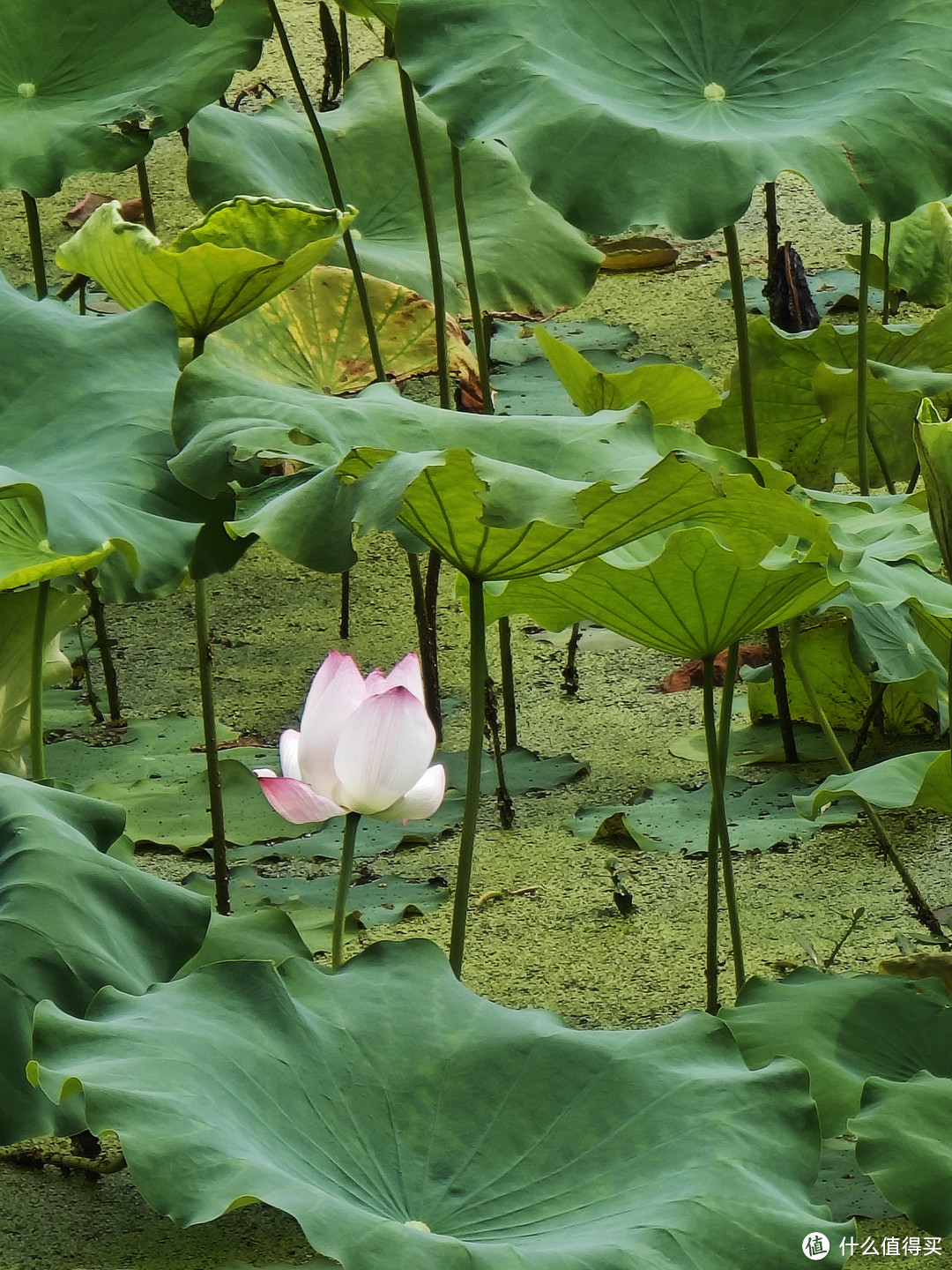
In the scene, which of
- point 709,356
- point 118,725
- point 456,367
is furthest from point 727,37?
point 709,356

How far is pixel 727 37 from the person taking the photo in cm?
144

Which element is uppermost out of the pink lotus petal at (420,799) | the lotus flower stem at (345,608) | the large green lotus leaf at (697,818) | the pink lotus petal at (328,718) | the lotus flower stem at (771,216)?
the lotus flower stem at (771,216)

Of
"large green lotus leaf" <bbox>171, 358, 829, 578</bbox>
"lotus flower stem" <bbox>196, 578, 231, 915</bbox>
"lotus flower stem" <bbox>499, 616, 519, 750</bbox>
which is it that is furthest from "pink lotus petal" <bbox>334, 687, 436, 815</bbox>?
"lotus flower stem" <bbox>499, 616, 519, 750</bbox>

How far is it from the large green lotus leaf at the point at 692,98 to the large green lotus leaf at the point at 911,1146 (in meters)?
0.64

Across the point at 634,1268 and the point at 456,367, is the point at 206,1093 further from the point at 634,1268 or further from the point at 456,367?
the point at 456,367

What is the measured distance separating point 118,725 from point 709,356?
48.9 inches

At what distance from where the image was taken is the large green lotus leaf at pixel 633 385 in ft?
4.53

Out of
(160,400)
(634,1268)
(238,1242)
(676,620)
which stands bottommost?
(238,1242)

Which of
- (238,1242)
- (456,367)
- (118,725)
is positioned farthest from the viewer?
(456,367)

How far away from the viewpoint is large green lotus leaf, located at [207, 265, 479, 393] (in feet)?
6.44

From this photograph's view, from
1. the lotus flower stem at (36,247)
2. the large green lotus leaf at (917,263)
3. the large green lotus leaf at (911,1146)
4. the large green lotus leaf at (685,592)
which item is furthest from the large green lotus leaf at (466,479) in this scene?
the large green lotus leaf at (917,263)

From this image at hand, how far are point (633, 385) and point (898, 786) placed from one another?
0.43m

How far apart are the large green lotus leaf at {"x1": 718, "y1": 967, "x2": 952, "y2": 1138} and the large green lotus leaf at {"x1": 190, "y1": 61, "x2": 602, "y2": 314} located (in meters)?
1.04

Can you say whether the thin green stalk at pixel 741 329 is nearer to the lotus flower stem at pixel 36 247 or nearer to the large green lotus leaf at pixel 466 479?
the large green lotus leaf at pixel 466 479
